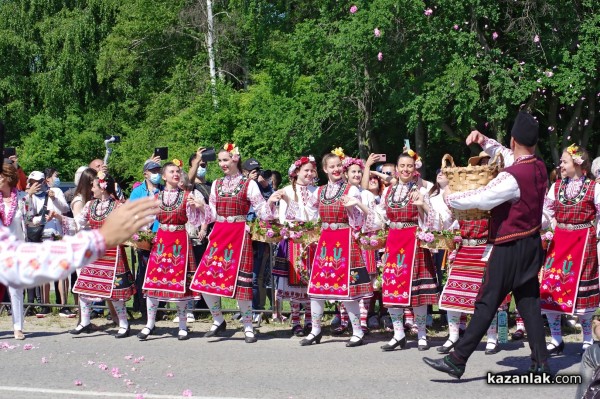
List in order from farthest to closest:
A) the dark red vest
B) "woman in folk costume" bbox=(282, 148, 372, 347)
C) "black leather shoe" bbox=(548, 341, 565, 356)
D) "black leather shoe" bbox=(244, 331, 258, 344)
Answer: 1. "black leather shoe" bbox=(244, 331, 258, 344)
2. "woman in folk costume" bbox=(282, 148, 372, 347)
3. "black leather shoe" bbox=(548, 341, 565, 356)
4. the dark red vest

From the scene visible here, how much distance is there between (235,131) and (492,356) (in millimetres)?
18518

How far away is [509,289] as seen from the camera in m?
7.79

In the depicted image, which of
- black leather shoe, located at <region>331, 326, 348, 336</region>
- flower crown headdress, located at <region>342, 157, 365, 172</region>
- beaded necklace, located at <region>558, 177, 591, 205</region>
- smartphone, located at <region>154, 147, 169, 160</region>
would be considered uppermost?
smartphone, located at <region>154, 147, 169, 160</region>

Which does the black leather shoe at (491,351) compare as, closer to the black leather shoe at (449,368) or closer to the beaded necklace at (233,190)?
the black leather shoe at (449,368)

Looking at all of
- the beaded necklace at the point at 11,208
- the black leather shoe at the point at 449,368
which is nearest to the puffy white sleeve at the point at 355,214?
the black leather shoe at the point at 449,368

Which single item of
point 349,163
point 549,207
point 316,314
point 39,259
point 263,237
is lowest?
point 316,314

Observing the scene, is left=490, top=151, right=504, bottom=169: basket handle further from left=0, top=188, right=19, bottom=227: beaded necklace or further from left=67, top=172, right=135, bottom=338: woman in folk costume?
left=0, top=188, right=19, bottom=227: beaded necklace

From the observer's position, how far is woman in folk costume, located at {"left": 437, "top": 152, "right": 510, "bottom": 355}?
9.19 meters

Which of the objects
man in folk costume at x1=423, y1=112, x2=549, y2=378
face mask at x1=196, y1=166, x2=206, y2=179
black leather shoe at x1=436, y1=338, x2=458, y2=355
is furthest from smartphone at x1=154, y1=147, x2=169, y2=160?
man in folk costume at x1=423, y1=112, x2=549, y2=378

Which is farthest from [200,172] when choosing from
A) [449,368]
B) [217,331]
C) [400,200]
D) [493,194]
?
[493,194]

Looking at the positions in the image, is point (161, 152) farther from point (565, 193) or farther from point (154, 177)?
point (565, 193)

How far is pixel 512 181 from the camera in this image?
Result: 758 centimetres

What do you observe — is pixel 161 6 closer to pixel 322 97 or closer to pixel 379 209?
pixel 322 97

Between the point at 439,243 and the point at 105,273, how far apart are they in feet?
12.4
